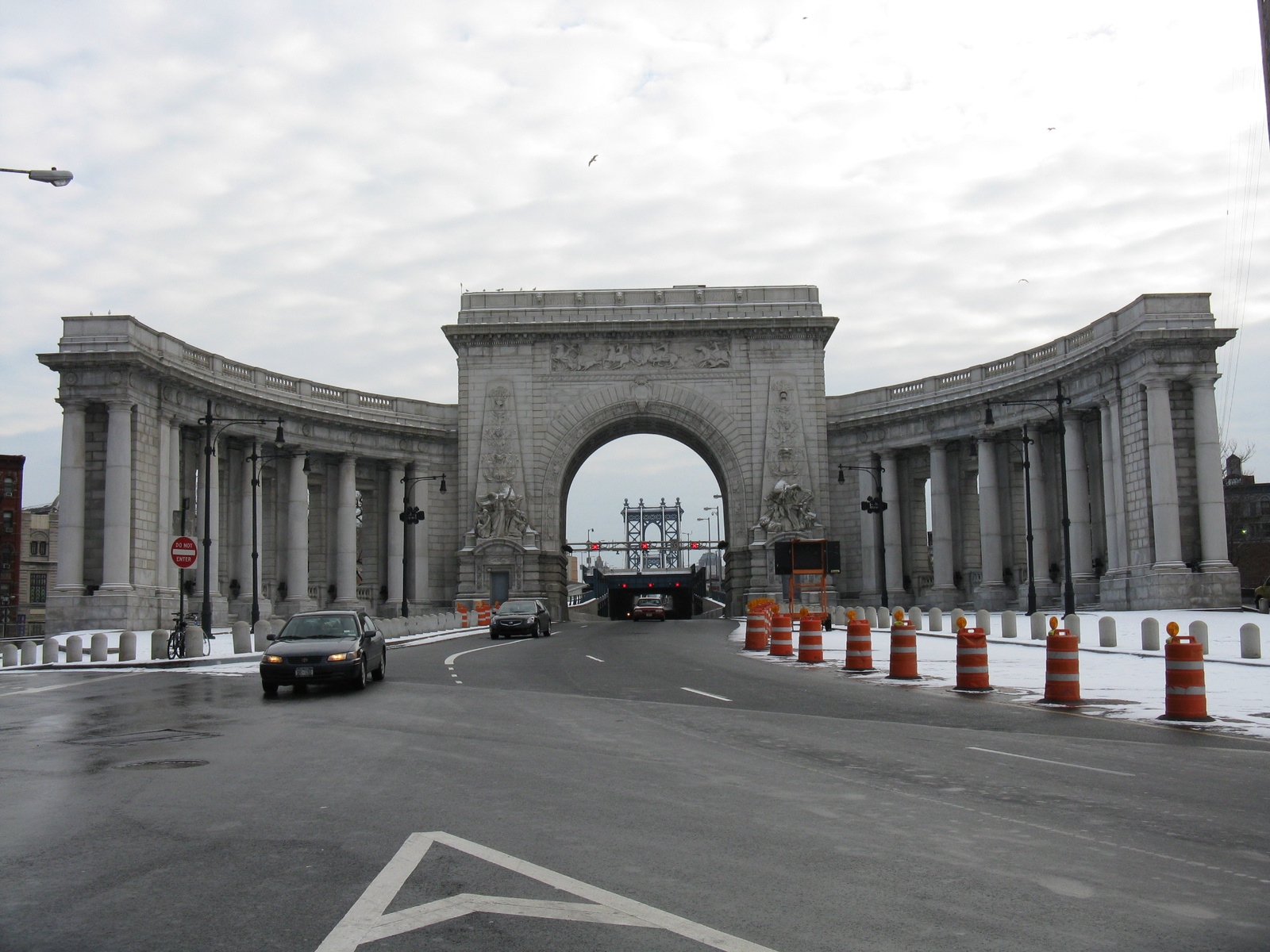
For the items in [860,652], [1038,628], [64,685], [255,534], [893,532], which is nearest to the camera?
[860,652]

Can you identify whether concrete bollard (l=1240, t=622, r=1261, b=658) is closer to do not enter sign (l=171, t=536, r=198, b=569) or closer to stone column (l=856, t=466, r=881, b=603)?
do not enter sign (l=171, t=536, r=198, b=569)

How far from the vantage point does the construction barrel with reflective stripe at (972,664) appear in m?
19.2

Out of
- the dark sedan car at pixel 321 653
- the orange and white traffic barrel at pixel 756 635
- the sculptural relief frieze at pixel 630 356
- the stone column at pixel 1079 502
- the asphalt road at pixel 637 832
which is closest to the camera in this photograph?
the asphalt road at pixel 637 832

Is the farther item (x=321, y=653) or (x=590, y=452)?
(x=590, y=452)

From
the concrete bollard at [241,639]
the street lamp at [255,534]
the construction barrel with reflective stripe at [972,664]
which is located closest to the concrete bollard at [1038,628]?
the construction barrel with reflective stripe at [972,664]

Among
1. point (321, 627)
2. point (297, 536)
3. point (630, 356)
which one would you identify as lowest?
point (321, 627)

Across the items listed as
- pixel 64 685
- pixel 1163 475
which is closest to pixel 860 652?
pixel 64 685

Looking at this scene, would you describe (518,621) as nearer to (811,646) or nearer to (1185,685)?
(811,646)

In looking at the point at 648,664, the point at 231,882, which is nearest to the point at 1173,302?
the point at 648,664

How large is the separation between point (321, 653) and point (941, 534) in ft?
159

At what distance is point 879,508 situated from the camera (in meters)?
56.3

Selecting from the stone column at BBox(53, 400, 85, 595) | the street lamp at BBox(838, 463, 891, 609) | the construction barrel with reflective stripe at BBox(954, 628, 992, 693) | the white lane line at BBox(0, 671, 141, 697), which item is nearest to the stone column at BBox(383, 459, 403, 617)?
the stone column at BBox(53, 400, 85, 595)

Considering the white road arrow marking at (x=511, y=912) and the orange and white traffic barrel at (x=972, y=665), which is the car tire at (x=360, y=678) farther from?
the white road arrow marking at (x=511, y=912)

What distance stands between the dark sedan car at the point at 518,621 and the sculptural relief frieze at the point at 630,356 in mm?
26468
